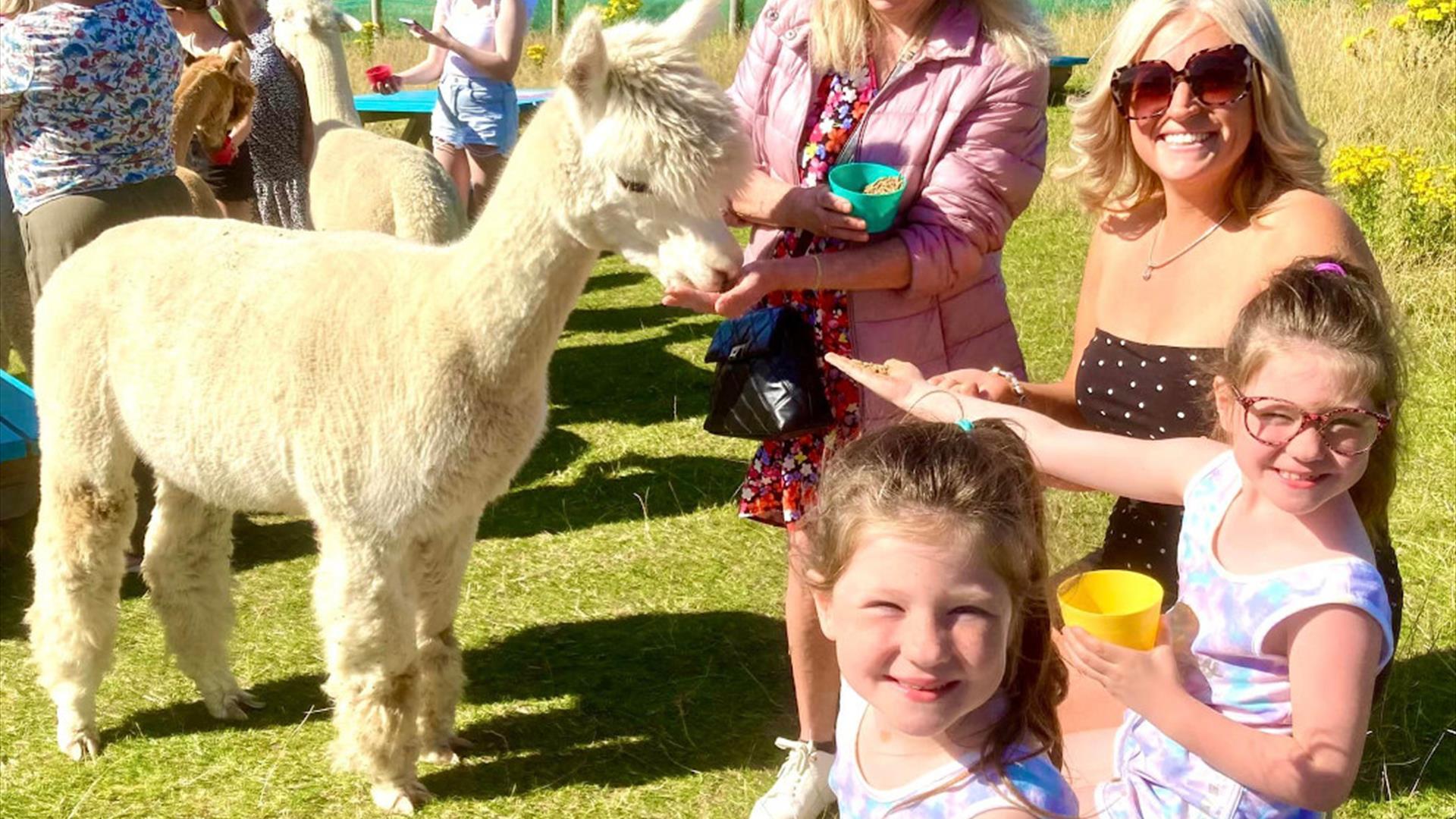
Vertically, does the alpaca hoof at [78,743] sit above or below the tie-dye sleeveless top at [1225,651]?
below

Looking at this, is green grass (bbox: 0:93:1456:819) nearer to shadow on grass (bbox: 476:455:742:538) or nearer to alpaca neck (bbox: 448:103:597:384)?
shadow on grass (bbox: 476:455:742:538)

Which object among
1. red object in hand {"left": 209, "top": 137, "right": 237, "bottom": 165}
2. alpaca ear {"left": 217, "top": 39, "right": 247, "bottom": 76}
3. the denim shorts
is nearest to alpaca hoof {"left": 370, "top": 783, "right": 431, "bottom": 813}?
alpaca ear {"left": 217, "top": 39, "right": 247, "bottom": 76}

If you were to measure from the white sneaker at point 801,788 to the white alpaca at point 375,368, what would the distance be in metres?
0.84

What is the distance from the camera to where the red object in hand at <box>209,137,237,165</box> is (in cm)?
563

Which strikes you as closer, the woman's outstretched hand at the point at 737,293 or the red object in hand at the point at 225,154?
the woman's outstretched hand at the point at 737,293

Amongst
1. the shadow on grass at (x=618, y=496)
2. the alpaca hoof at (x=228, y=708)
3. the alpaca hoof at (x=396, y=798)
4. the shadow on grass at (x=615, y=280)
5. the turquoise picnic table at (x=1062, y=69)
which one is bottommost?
the shadow on grass at (x=615, y=280)

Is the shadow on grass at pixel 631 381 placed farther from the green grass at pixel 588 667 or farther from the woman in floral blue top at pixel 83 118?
the woman in floral blue top at pixel 83 118

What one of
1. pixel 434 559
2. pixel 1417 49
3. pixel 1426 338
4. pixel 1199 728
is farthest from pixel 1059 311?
pixel 1199 728

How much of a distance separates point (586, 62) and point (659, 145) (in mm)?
200

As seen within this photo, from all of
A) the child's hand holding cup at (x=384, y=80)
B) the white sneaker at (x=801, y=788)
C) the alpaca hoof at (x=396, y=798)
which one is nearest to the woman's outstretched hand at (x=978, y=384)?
the white sneaker at (x=801, y=788)

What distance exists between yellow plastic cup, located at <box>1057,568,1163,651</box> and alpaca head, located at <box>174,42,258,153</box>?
156 inches

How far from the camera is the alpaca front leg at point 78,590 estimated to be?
3.39m

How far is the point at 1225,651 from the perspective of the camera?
1.89 m

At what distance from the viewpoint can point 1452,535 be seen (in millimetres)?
4215
